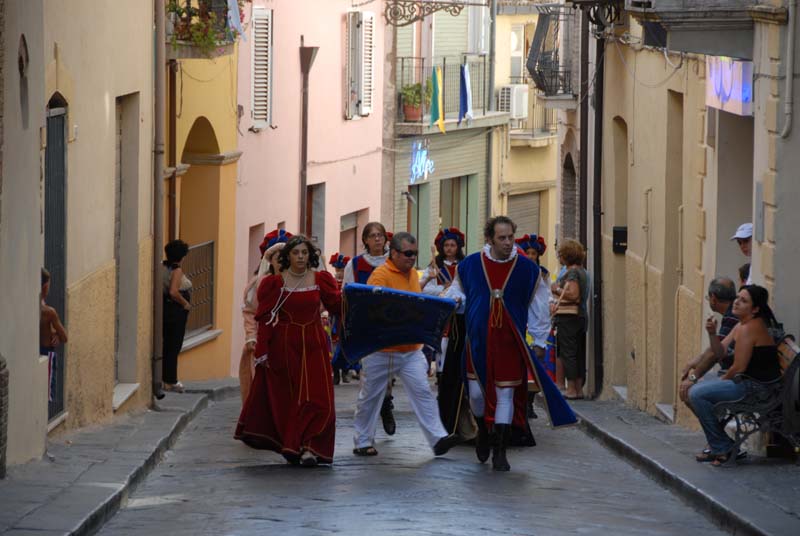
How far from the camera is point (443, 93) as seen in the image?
39.6 meters

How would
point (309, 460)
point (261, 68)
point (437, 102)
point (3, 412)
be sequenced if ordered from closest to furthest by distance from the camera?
point (3, 412) < point (309, 460) < point (261, 68) < point (437, 102)

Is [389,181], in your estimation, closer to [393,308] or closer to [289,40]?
[289,40]

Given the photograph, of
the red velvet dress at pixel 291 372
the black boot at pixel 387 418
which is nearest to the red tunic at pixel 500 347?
the red velvet dress at pixel 291 372

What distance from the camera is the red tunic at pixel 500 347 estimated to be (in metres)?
12.4

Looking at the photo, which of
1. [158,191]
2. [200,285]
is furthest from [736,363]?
[200,285]

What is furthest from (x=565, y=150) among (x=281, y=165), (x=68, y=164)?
(x=68, y=164)

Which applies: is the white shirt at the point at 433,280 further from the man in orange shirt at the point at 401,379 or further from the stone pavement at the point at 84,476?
the stone pavement at the point at 84,476

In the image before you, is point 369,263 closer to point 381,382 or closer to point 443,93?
point 381,382

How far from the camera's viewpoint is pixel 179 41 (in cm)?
1942

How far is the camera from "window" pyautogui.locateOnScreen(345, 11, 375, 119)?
33.9 m

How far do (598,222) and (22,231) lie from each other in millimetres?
12287

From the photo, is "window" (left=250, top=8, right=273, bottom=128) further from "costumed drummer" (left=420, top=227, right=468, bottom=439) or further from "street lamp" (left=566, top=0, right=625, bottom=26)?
"costumed drummer" (left=420, top=227, right=468, bottom=439)

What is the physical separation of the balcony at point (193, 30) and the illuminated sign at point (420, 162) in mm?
18610

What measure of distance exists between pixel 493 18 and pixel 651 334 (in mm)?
23334
